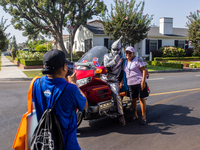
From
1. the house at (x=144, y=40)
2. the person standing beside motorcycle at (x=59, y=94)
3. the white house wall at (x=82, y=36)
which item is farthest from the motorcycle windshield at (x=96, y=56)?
the white house wall at (x=82, y=36)

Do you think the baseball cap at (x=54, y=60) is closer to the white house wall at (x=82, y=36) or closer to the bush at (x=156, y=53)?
the white house wall at (x=82, y=36)

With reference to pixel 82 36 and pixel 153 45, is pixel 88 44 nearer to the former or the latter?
pixel 82 36

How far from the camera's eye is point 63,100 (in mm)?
1994

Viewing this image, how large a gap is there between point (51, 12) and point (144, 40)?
13.0 meters

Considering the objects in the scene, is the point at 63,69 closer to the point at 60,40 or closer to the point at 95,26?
the point at 60,40

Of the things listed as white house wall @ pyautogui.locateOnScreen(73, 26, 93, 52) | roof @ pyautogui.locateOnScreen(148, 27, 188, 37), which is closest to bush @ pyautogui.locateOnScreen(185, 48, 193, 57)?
roof @ pyautogui.locateOnScreen(148, 27, 188, 37)

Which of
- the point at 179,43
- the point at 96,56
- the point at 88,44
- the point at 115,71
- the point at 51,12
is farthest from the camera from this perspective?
the point at 179,43

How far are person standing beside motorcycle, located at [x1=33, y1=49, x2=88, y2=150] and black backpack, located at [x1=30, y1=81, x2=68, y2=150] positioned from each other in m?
0.08

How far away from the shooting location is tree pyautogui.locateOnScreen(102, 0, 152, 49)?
16828 mm

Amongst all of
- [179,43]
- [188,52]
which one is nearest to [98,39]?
[179,43]

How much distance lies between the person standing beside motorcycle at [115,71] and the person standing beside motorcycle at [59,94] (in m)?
2.53

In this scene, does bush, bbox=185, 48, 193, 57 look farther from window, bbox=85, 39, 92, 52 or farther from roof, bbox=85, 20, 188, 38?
window, bbox=85, 39, 92, 52

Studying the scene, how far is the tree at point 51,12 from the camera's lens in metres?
20.8

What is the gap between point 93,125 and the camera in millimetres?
4777
